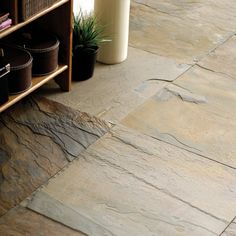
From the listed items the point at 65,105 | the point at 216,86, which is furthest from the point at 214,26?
the point at 65,105

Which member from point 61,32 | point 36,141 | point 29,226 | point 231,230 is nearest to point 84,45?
point 61,32

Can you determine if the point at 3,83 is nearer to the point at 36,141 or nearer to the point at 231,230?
the point at 36,141

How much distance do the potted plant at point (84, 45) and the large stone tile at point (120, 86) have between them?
85 mm

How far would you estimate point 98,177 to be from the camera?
2383 millimetres

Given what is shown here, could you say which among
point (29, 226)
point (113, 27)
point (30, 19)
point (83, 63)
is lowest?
point (29, 226)

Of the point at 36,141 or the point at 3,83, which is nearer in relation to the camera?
the point at 3,83

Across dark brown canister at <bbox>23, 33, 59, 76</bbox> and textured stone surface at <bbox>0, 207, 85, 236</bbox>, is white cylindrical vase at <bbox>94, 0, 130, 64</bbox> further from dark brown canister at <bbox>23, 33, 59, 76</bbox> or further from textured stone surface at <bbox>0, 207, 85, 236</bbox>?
textured stone surface at <bbox>0, 207, 85, 236</bbox>

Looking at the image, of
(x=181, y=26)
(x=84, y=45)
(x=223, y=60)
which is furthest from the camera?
(x=181, y=26)

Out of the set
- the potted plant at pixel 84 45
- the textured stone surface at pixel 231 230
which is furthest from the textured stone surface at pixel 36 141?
the textured stone surface at pixel 231 230

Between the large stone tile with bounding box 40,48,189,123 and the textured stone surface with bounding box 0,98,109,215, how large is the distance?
8 cm

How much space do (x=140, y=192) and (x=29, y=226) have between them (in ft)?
1.48

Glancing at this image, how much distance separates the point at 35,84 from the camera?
8.66 feet

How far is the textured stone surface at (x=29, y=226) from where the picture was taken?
2.11 meters

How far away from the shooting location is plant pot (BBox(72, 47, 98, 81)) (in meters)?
2.90
